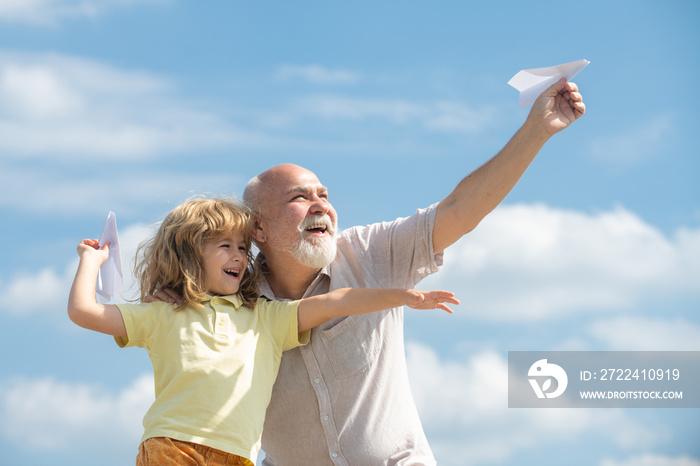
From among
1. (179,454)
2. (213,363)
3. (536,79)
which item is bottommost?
(179,454)

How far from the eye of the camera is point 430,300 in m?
Result: 3.85

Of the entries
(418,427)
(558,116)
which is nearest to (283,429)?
(418,427)

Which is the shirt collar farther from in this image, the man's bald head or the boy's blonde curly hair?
the man's bald head

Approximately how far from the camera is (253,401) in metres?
3.99

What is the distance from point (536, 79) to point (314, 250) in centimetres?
169

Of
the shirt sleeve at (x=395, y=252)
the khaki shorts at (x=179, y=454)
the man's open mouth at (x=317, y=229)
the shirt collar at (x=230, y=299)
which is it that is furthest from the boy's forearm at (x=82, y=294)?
the shirt sleeve at (x=395, y=252)

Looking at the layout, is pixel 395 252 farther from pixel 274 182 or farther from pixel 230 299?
pixel 230 299

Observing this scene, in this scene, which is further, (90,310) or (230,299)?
(230,299)

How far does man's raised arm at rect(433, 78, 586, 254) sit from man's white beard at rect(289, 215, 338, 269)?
71 centimetres

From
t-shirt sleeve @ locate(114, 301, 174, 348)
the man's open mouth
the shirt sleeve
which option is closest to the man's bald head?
the man's open mouth

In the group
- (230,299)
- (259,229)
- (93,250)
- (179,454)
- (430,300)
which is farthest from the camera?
(259,229)

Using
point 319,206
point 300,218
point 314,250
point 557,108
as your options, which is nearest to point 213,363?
Answer: point 314,250

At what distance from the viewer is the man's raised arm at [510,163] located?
14.8 ft

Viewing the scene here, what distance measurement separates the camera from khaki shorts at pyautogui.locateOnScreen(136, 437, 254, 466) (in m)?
3.68
